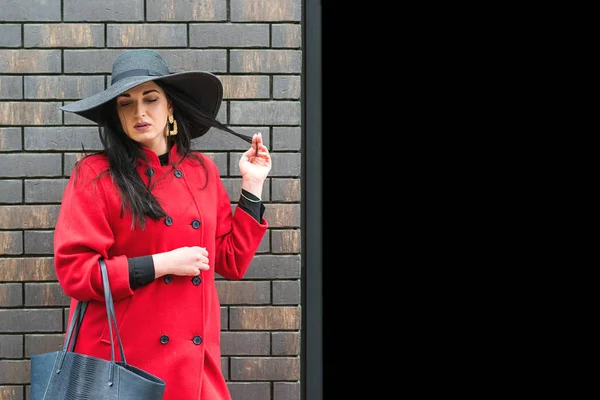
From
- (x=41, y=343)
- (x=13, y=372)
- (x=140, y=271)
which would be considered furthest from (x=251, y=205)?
(x=13, y=372)

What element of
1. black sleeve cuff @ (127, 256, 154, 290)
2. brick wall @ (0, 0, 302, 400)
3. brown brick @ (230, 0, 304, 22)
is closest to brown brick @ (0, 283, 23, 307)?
brick wall @ (0, 0, 302, 400)

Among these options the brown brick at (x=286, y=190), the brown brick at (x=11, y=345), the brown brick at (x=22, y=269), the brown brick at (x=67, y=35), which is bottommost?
the brown brick at (x=11, y=345)

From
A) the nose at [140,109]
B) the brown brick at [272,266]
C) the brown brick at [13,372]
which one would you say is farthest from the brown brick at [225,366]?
the nose at [140,109]

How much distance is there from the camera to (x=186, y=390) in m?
2.80

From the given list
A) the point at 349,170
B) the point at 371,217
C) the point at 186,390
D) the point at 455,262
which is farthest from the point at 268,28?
the point at 186,390

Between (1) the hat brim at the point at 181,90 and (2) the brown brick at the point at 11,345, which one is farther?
(2) the brown brick at the point at 11,345

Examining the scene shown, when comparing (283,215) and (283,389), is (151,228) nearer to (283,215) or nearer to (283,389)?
(283,215)

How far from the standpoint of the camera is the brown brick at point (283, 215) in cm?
358

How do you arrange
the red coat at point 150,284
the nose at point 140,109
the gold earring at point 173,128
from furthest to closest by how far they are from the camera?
the gold earring at point 173,128 → the nose at point 140,109 → the red coat at point 150,284

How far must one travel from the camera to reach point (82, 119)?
354 cm

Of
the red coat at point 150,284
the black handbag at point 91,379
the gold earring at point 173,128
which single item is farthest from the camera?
the gold earring at point 173,128

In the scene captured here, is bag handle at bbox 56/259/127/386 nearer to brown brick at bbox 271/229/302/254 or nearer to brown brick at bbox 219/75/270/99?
brown brick at bbox 271/229/302/254

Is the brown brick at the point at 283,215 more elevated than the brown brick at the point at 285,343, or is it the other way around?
the brown brick at the point at 283,215

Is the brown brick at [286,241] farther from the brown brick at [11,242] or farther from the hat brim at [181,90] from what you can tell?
the brown brick at [11,242]
